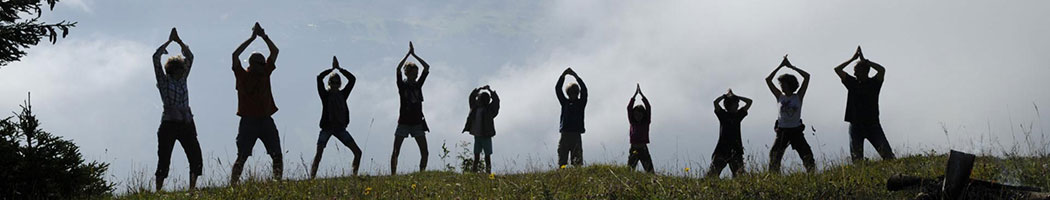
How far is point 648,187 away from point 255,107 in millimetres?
5150

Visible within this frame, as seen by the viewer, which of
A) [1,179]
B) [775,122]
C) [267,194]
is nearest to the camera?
[267,194]

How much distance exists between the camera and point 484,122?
12.6m

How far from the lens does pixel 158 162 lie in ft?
31.9

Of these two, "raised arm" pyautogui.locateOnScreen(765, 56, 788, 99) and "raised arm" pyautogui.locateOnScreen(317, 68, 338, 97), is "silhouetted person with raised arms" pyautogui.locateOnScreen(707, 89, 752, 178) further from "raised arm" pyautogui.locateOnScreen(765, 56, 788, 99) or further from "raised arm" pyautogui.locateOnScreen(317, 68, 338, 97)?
"raised arm" pyautogui.locateOnScreen(317, 68, 338, 97)

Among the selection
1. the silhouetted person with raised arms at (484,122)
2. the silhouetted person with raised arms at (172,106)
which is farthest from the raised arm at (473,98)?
the silhouetted person with raised arms at (172,106)

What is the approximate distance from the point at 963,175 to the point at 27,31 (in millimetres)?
11586

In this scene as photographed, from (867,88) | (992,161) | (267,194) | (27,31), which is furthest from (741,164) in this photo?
(27,31)

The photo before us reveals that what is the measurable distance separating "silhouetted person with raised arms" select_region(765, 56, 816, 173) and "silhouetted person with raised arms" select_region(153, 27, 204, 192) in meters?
7.80

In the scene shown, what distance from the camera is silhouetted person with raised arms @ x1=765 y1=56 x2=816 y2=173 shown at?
10789mm

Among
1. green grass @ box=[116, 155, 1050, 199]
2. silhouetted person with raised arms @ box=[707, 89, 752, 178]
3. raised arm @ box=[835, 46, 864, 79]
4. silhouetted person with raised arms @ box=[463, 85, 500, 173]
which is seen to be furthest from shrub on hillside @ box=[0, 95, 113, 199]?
raised arm @ box=[835, 46, 864, 79]

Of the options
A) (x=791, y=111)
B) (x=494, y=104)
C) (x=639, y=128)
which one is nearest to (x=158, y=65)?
(x=494, y=104)

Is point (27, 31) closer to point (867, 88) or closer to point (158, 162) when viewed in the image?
point (158, 162)

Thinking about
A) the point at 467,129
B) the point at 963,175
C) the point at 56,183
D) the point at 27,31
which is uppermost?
the point at 27,31

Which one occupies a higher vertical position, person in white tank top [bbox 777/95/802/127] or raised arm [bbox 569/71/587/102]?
raised arm [bbox 569/71/587/102]
